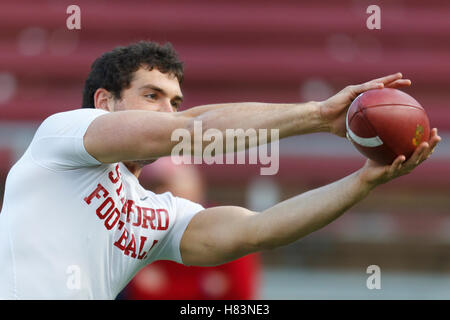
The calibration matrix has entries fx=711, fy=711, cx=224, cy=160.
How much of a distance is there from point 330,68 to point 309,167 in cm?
145

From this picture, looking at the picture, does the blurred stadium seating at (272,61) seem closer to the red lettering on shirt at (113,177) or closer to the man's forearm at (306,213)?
the man's forearm at (306,213)

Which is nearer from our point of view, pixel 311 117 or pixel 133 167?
pixel 311 117

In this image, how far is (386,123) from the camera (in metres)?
2.38

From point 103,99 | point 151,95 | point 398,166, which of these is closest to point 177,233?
point 151,95

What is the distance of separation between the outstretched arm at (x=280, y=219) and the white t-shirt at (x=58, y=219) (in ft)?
1.50

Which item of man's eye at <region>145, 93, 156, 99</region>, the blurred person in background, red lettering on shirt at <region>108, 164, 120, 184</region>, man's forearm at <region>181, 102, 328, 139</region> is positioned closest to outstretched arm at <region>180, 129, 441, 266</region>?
man's forearm at <region>181, 102, 328, 139</region>

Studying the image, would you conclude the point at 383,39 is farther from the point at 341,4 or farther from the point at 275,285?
the point at 275,285

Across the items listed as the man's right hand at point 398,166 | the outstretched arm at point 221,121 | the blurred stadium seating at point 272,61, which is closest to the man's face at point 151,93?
the outstretched arm at point 221,121

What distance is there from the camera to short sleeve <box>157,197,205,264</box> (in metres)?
3.22

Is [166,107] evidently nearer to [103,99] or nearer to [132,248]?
[103,99]

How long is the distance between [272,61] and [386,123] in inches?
290

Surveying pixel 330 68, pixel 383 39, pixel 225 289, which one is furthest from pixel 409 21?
pixel 225 289

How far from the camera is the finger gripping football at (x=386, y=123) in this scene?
7.69 ft

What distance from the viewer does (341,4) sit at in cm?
989
